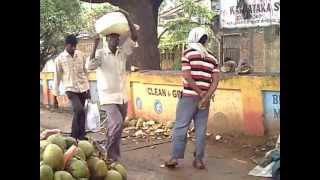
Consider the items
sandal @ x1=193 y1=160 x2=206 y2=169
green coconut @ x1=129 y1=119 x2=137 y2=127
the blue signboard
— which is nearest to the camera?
the blue signboard

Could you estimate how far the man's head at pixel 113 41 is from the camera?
3.52m

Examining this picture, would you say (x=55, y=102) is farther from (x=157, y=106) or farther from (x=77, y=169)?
(x=157, y=106)

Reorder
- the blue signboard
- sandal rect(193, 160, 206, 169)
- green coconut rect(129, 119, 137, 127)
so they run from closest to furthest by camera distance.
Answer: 1. the blue signboard
2. sandal rect(193, 160, 206, 169)
3. green coconut rect(129, 119, 137, 127)

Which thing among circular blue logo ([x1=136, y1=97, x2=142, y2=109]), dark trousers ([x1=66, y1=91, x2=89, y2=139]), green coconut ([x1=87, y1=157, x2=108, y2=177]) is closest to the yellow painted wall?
circular blue logo ([x1=136, y1=97, x2=142, y2=109])

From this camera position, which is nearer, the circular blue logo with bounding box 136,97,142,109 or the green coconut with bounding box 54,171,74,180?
the green coconut with bounding box 54,171,74,180

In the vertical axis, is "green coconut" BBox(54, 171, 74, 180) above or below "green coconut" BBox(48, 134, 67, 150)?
Result: below

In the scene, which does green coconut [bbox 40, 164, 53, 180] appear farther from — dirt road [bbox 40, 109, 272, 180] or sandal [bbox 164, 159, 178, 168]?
sandal [bbox 164, 159, 178, 168]

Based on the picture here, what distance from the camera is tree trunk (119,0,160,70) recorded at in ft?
11.4

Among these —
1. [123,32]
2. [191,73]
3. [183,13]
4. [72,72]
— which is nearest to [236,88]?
[191,73]

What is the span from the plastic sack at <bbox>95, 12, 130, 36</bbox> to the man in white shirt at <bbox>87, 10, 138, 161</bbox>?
0.03 meters

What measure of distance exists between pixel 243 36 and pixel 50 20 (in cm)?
116

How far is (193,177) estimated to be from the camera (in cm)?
348

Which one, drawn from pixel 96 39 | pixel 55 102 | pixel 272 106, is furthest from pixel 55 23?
pixel 272 106
